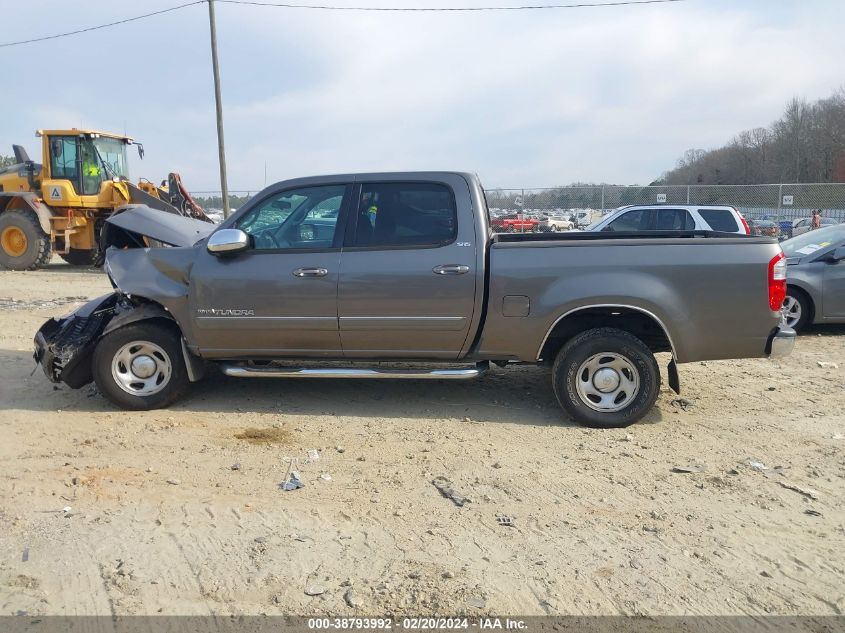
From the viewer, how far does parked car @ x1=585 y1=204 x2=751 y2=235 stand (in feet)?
38.1

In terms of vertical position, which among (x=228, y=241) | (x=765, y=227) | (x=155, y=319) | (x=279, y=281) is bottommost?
(x=155, y=319)

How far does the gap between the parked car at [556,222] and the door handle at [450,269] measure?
661 inches

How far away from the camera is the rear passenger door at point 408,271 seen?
5020mm

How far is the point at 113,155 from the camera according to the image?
1670 centimetres

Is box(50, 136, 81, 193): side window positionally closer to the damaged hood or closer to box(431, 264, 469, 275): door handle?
the damaged hood

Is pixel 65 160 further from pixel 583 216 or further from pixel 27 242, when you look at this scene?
pixel 583 216

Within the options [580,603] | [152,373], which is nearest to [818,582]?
[580,603]

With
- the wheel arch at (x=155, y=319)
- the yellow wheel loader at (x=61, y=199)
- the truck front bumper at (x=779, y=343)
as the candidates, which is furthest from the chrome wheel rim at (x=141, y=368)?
the yellow wheel loader at (x=61, y=199)

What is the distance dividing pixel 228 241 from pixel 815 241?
778cm

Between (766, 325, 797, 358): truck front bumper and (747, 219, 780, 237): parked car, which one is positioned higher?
(747, 219, 780, 237): parked car

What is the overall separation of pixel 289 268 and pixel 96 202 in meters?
12.8

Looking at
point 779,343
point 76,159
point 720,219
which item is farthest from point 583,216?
point 779,343

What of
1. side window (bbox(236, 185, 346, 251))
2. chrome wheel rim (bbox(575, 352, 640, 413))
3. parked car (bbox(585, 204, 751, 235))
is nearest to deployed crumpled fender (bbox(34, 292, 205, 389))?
side window (bbox(236, 185, 346, 251))

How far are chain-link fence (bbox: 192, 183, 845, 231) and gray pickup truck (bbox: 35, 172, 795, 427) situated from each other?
14978mm
